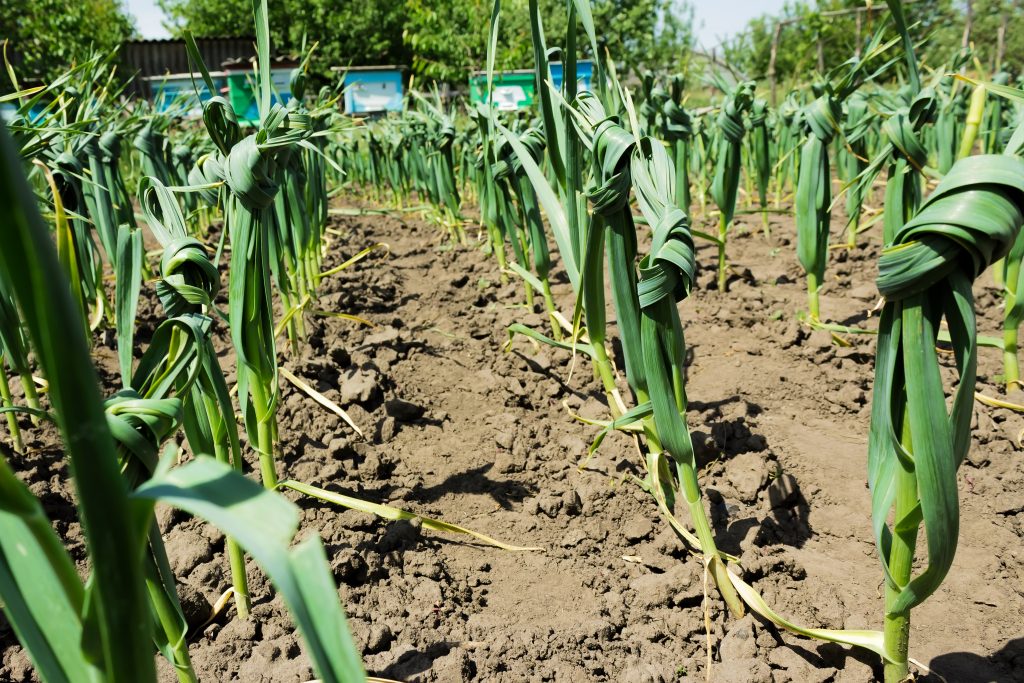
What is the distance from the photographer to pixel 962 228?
837 millimetres

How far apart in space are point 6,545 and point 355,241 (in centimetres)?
549

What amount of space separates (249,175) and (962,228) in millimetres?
1191

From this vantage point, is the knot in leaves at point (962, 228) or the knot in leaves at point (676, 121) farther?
the knot in leaves at point (676, 121)

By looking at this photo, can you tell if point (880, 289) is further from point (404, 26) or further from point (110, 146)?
point (404, 26)

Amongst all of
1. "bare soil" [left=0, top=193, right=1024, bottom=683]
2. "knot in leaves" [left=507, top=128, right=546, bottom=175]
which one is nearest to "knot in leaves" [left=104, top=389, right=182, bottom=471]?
"bare soil" [left=0, top=193, right=1024, bottom=683]

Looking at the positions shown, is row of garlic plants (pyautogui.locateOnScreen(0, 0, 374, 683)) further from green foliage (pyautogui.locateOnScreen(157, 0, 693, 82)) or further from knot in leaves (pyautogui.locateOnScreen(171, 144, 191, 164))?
green foliage (pyautogui.locateOnScreen(157, 0, 693, 82))

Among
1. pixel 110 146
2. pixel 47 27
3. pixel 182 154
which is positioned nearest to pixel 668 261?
pixel 110 146

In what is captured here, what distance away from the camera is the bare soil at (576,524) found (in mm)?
1336

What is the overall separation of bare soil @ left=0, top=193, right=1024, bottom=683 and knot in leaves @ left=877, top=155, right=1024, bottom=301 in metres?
0.72

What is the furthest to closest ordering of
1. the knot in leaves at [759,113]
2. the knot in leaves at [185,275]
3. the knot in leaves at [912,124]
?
the knot in leaves at [759,113] < the knot in leaves at [912,124] < the knot in leaves at [185,275]

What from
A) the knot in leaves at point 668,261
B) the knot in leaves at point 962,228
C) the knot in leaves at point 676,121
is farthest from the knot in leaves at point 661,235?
the knot in leaves at point 676,121

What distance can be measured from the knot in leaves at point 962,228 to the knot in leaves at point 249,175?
1.11 metres

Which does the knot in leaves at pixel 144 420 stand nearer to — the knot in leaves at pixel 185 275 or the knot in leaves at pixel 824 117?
the knot in leaves at pixel 185 275

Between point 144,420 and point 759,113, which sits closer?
point 144,420
